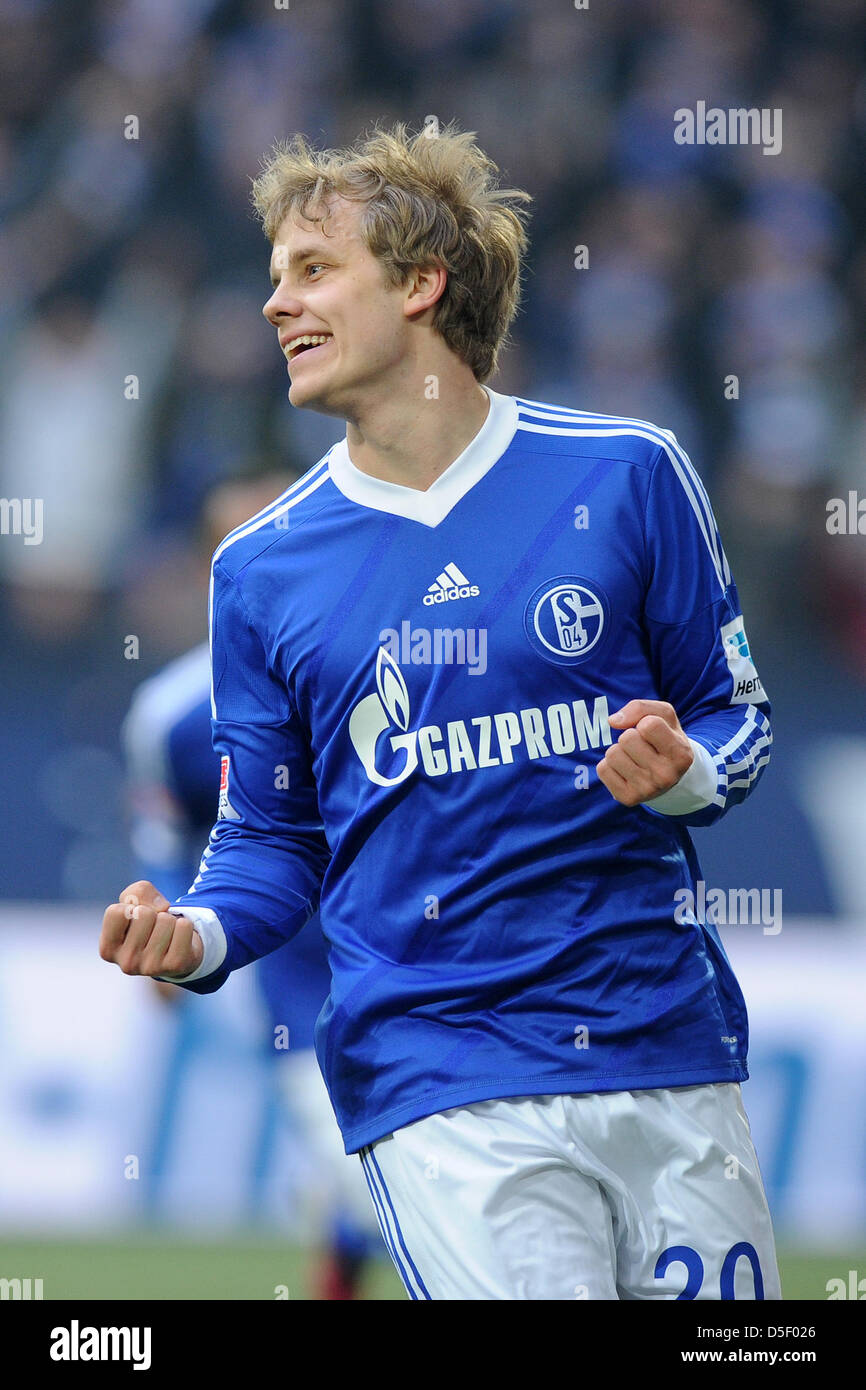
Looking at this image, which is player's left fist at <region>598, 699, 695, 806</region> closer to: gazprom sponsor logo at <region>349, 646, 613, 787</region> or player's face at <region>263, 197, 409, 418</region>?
gazprom sponsor logo at <region>349, 646, 613, 787</region>

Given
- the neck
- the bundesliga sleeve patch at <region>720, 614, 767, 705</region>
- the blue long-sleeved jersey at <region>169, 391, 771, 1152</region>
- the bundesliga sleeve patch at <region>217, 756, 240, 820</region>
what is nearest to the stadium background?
the bundesliga sleeve patch at <region>217, 756, 240, 820</region>

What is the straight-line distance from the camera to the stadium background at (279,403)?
5652 mm

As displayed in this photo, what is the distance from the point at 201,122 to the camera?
7965mm

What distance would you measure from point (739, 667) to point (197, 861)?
2.47 m

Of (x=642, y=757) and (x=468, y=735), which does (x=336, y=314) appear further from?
(x=642, y=757)

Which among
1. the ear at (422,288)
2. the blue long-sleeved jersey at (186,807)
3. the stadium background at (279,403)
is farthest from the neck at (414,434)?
the stadium background at (279,403)

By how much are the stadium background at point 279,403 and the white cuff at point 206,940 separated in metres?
3.04

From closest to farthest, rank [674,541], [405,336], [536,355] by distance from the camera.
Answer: [674,541]
[405,336]
[536,355]

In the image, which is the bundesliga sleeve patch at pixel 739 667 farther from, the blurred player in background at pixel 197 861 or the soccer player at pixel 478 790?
the blurred player in background at pixel 197 861

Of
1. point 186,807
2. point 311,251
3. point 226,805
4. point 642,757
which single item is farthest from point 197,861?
point 642,757

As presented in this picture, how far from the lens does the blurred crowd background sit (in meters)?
6.93

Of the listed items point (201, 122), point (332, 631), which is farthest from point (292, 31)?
point (332, 631)
